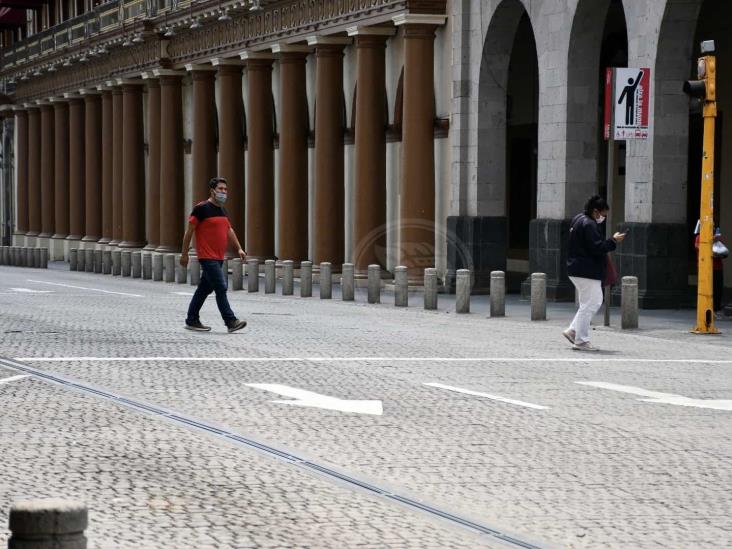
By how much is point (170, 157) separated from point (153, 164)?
5.32 ft

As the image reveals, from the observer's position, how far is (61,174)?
2448 inches

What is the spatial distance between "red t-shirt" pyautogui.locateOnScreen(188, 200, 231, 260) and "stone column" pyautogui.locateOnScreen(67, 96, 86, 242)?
137ft

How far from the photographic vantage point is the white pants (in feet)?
57.0

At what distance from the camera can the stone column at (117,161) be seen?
5375 cm

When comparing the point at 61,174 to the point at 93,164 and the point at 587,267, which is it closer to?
the point at 93,164

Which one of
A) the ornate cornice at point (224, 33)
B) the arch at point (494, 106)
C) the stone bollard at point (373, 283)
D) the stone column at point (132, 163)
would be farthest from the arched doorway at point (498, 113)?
the stone column at point (132, 163)

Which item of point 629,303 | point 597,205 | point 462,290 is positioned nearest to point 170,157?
point 462,290

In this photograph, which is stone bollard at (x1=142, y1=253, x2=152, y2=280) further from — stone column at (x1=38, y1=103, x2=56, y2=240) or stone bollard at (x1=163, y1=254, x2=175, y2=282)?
stone column at (x1=38, y1=103, x2=56, y2=240)

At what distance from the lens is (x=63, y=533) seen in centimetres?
487

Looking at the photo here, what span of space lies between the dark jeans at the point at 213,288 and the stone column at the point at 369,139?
15.3 metres

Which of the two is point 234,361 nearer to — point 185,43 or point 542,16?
point 542,16

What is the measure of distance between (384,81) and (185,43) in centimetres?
1298

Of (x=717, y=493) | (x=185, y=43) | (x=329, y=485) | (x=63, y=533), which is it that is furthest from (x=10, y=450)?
(x=185, y=43)

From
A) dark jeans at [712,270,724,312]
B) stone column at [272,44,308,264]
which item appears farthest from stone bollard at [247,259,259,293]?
dark jeans at [712,270,724,312]
